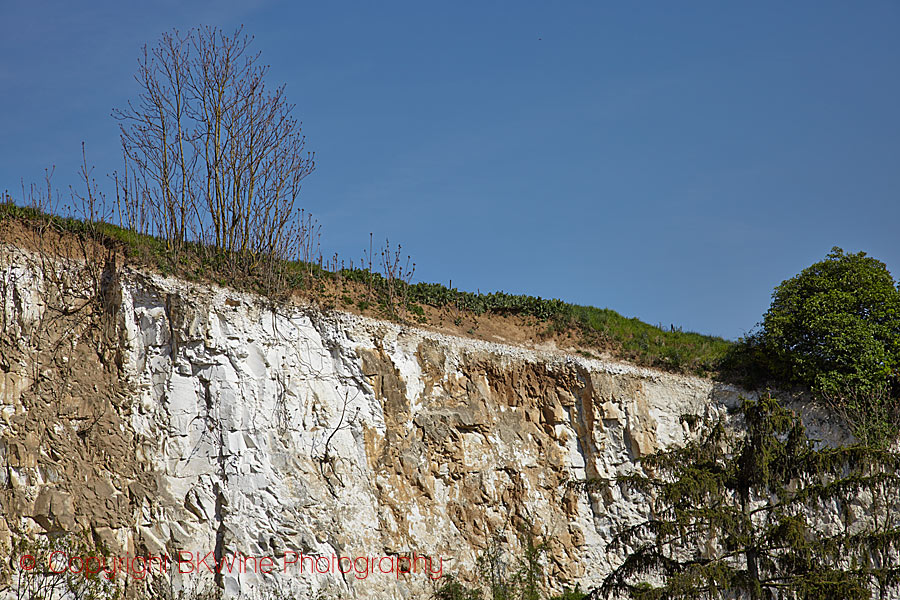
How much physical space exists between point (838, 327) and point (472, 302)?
31.6 ft

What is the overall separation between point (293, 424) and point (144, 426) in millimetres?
3055

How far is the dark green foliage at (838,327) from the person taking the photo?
23.3m

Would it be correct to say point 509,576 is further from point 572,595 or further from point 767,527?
point 767,527

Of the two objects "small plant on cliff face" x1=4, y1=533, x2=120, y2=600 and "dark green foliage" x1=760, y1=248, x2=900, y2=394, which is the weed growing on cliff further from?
"dark green foliage" x1=760, y1=248, x2=900, y2=394

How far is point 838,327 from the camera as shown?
2345 centimetres

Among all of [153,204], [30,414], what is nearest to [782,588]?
[30,414]

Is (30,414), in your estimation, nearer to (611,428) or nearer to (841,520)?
(611,428)

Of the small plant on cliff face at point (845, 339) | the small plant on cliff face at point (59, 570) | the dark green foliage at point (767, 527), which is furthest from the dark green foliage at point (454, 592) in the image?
the small plant on cliff face at point (845, 339)

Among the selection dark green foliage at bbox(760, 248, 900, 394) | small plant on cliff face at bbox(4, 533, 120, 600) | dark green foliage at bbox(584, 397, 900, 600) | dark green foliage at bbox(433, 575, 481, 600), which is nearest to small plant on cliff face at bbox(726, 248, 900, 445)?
dark green foliage at bbox(760, 248, 900, 394)

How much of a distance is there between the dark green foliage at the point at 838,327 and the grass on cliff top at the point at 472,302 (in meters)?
2.12

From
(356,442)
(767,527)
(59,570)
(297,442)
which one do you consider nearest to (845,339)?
(767,527)

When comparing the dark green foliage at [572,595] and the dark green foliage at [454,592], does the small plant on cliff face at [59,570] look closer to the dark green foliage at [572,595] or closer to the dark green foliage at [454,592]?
the dark green foliage at [454,592]

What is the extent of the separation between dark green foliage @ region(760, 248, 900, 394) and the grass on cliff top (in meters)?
2.12

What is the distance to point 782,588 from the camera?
47.2 feet
